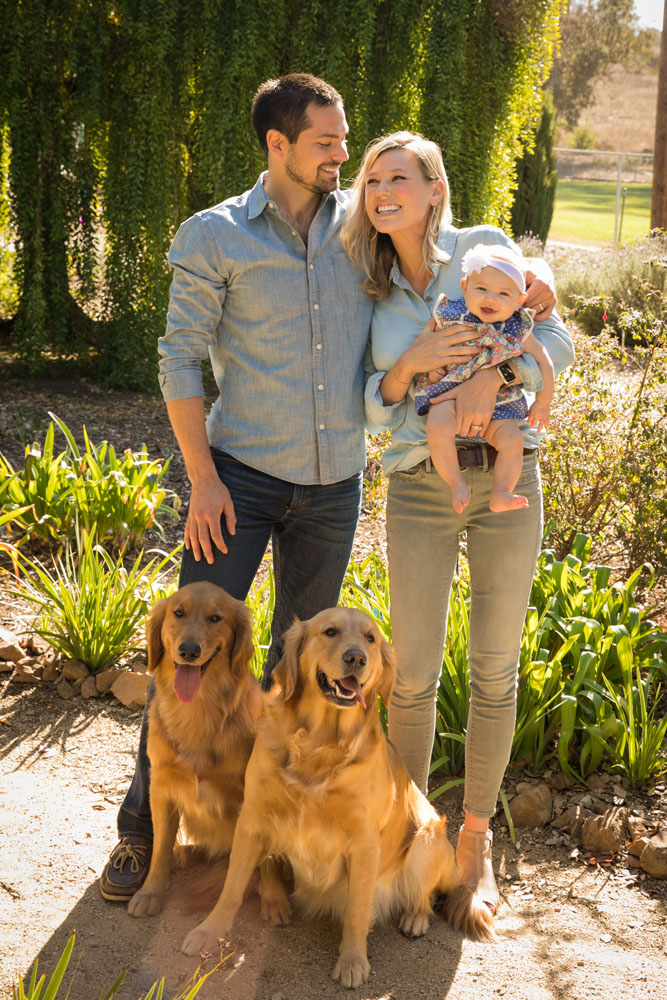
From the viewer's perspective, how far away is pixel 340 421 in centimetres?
288

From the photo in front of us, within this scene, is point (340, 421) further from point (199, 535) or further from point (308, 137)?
point (308, 137)

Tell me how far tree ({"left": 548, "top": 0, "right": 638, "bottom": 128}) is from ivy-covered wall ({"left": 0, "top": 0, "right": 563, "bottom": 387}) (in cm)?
3324

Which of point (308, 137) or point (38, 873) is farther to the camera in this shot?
point (38, 873)

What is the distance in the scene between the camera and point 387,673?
2.72 meters

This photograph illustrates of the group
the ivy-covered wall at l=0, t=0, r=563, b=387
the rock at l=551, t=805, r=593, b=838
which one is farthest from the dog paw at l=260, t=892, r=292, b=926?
the ivy-covered wall at l=0, t=0, r=563, b=387

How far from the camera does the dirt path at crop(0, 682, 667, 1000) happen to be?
2.62m

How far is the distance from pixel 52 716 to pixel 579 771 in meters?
2.28

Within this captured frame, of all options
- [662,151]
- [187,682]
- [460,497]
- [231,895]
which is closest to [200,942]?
[231,895]

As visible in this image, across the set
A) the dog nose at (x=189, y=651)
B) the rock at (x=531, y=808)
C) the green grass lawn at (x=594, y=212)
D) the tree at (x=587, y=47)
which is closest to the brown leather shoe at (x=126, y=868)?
the dog nose at (x=189, y=651)

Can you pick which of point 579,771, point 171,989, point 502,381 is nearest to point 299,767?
point 171,989

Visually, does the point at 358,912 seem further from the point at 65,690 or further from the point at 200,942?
the point at 65,690

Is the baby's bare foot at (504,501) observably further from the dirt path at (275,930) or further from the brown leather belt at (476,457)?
the dirt path at (275,930)

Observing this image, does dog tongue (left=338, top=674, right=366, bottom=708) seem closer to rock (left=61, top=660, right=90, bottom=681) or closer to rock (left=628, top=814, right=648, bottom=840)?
rock (left=628, top=814, right=648, bottom=840)

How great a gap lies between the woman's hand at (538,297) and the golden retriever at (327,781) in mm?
1097
